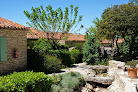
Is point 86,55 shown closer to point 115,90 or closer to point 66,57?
point 66,57

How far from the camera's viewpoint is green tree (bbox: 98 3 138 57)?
15844 millimetres

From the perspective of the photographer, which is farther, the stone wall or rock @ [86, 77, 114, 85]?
rock @ [86, 77, 114, 85]

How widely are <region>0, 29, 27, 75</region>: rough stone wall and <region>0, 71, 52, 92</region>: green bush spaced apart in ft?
13.2

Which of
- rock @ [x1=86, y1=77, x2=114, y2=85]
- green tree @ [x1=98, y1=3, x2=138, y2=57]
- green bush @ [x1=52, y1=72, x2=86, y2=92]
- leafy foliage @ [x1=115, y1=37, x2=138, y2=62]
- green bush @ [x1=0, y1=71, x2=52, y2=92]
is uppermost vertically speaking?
green tree @ [x1=98, y1=3, x2=138, y2=57]

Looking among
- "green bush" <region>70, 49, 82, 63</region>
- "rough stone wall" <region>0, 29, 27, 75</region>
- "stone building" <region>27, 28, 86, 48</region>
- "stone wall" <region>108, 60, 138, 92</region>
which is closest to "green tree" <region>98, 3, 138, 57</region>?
"stone building" <region>27, 28, 86, 48</region>

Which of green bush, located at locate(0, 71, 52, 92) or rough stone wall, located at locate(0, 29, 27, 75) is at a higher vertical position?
rough stone wall, located at locate(0, 29, 27, 75)

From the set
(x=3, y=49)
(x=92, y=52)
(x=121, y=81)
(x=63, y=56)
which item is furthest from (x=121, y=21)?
(x=3, y=49)

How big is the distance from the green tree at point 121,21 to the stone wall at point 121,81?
4.03 metres

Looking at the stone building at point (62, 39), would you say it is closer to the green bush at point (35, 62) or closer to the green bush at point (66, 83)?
the green bush at point (35, 62)

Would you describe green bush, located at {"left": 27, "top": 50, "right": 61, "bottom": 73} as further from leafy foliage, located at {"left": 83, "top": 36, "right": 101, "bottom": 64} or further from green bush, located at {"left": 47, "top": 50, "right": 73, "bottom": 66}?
leafy foliage, located at {"left": 83, "top": 36, "right": 101, "bottom": 64}

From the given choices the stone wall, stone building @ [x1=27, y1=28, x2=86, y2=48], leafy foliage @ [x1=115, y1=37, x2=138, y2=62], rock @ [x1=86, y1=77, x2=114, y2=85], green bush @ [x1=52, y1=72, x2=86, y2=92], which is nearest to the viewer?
the stone wall

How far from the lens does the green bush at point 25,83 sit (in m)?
5.58

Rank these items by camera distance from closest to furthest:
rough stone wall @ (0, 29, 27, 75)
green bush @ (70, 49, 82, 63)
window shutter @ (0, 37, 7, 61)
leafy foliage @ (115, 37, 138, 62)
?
1. window shutter @ (0, 37, 7, 61)
2. rough stone wall @ (0, 29, 27, 75)
3. leafy foliage @ (115, 37, 138, 62)
4. green bush @ (70, 49, 82, 63)

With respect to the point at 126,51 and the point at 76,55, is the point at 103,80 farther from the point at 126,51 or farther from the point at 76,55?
the point at 126,51
